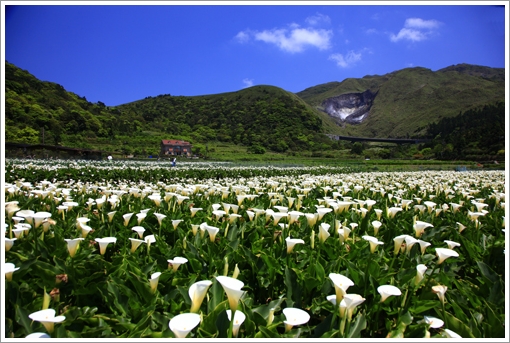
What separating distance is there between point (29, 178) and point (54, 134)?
57.5 meters

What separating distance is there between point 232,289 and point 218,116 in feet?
437

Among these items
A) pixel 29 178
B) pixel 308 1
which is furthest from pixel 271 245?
pixel 29 178

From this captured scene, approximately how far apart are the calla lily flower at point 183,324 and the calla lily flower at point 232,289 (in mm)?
180

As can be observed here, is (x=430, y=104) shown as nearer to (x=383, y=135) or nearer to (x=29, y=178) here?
(x=383, y=135)

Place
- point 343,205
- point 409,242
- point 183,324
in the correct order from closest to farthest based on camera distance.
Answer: point 183,324, point 409,242, point 343,205

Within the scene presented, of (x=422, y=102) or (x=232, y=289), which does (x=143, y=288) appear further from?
(x=422, y=102)

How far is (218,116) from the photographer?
13100 centimetres

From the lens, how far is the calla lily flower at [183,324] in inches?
45.2

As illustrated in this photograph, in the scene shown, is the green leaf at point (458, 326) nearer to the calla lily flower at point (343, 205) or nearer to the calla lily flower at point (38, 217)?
the calla lily flower at point (343, 205)

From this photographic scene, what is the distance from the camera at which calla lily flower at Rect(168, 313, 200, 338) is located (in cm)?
115

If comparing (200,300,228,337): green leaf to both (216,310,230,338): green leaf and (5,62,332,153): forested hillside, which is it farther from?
(5,62,332,153): forested hillside

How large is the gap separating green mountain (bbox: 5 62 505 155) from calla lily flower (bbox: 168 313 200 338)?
159ft

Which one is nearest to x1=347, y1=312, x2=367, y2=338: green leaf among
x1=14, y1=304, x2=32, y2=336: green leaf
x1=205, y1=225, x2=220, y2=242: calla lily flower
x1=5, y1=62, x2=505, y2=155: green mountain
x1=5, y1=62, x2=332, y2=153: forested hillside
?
x1=205, y1=225, x2=220, y2=242: calla lily flower

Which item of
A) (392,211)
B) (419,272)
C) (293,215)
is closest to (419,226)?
(392,211)
